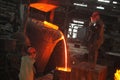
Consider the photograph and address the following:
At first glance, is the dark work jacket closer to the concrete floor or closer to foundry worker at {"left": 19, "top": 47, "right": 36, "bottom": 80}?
foundry worker at {"left": 19, "top": 47, "right": 36, "bottom": 80}

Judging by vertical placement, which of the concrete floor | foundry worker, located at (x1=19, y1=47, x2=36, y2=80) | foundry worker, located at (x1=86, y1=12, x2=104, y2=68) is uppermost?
foundry worker, located at (x1=86, y1=12, x2=104, y2=68)

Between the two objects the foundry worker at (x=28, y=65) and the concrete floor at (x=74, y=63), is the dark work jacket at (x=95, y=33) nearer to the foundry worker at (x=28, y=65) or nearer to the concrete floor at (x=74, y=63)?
the foundry worker at (x=28, y=65)

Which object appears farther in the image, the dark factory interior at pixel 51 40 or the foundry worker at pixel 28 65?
the dark factory interior at pixel 51 40

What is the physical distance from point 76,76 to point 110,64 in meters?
8.71

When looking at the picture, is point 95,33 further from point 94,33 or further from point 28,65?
point 28,65

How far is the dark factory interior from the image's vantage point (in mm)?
9842

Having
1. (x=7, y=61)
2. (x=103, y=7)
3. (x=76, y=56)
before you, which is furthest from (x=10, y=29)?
(x=103, y=7)

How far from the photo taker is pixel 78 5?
21.5m

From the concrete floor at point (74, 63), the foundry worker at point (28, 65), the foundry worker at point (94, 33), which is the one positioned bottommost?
the concrete floor at point (74, 63)

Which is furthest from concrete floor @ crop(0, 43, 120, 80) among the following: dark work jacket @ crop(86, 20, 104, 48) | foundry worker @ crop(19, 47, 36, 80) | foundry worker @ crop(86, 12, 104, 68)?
dark work jacket @ crop(86, 20, 104, 48)

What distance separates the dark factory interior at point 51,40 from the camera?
9.84 m

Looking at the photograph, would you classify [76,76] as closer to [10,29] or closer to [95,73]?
[95,73]

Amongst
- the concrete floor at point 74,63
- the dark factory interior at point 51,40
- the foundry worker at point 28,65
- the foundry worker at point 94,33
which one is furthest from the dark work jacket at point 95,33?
the concrete floor at point 74,63

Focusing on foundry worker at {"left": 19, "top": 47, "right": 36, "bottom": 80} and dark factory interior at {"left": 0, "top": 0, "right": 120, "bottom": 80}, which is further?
dark factory interior at {"left": 0, "top": 0, "right": 120, "bottom": 80}
